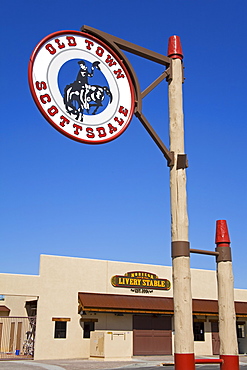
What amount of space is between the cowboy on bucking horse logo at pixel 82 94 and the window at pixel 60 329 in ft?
64.6

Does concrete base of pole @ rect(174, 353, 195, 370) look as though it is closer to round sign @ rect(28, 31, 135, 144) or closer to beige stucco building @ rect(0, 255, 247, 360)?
round sign @ rect(28, 31, 135, 144)

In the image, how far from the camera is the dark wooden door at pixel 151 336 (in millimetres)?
27062

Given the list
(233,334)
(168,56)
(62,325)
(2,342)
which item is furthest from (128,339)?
(168,56)

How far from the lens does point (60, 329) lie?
81.8 ft

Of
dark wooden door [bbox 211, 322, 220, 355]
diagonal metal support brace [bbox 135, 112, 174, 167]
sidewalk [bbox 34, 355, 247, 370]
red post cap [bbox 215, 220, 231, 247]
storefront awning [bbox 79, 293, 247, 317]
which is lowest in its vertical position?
sidewalk [bbox 34, 355, 247, 370]

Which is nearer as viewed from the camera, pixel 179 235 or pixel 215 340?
pixel 179 235

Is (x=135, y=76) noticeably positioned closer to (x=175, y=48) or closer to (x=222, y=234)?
(x=175, y=48)

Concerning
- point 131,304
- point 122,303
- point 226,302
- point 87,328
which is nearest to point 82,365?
point 87,328

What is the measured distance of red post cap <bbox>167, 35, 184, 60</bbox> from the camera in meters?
8.67

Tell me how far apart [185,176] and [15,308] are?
2630 centimetres

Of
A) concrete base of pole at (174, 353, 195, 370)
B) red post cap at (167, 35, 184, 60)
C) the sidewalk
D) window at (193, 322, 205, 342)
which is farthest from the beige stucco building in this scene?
Result: red post cap at (167, 35, 184, 60)

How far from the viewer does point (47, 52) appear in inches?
288

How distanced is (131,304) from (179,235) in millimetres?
19865

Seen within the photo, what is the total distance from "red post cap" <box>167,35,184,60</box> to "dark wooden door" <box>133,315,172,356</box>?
70.6ft
